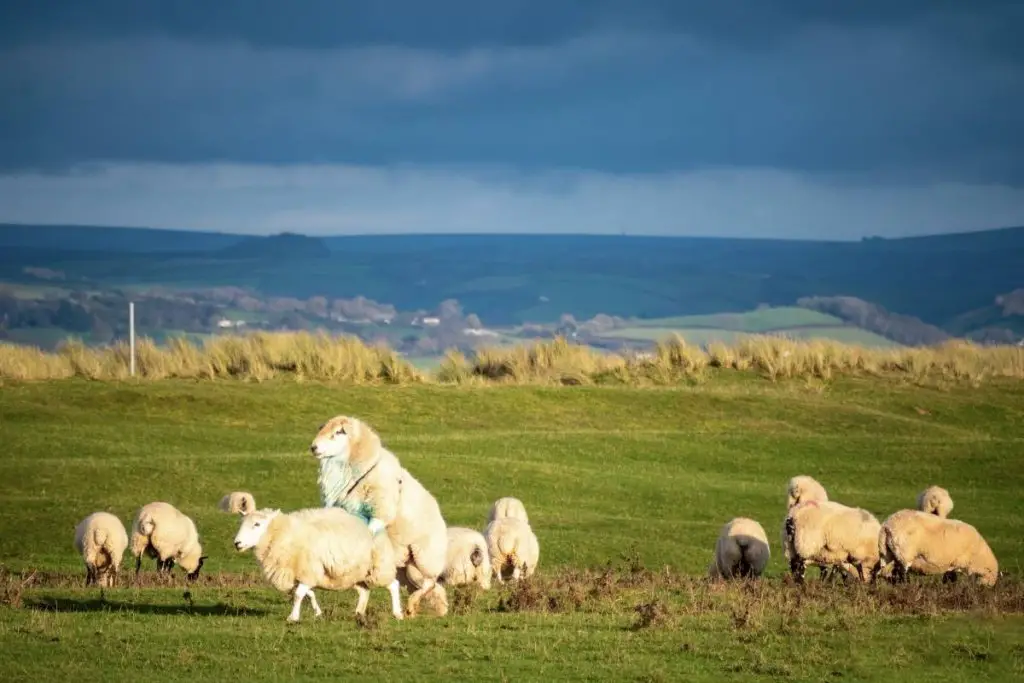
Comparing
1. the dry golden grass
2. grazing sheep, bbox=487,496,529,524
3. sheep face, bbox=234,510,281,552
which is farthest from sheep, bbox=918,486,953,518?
the dry golden grass

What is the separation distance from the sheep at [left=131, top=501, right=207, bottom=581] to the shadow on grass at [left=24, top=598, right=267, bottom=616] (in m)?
3.74

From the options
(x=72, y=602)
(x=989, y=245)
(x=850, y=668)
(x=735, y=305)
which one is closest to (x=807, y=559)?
(x=850, y=668)

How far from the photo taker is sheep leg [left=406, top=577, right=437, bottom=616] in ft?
59.7

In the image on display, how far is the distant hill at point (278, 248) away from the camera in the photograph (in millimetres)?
165125

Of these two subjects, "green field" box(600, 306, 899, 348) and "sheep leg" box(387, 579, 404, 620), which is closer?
"sheep leg" box(387, 579, 404, 620)

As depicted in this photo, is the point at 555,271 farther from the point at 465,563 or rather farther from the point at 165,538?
the point at 465,563

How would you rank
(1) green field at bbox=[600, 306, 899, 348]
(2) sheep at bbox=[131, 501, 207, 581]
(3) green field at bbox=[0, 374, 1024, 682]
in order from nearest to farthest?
(3) green field at bbox=[0, 374, 1024, 682] < (2) sheep at bbox=[131, 501, 207, 581] < (1) green field at bbox=[600, 306, 899, 348]

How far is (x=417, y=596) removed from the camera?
1822 cm

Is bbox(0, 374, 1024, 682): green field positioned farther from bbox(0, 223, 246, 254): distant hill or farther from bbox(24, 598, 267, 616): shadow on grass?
bbox(0, 223, 246, 254): distant hill

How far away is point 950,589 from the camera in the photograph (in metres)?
21.0

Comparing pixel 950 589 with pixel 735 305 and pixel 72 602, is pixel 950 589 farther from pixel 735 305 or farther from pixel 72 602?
pixel 735 305

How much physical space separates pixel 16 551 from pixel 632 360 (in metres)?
27.5

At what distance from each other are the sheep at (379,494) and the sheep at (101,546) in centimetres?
506

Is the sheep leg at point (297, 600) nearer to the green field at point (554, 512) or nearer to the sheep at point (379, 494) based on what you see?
the green field at point (554, 512)
